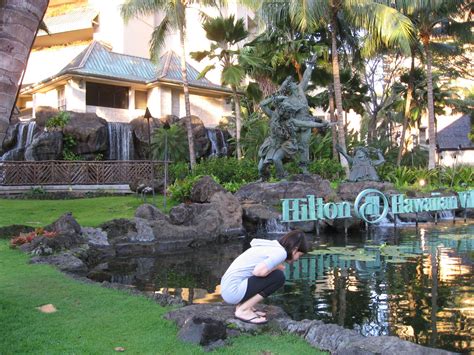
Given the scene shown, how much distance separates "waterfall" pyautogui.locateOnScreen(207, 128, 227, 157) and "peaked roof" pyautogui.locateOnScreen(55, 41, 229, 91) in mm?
3643

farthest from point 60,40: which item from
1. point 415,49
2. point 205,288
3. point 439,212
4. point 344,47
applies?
point 205,288

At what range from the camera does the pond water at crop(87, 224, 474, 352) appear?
216 inches

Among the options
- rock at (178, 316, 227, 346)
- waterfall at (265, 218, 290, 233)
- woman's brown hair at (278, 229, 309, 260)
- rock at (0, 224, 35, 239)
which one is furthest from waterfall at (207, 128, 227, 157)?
rock at (178, 316, 227, 346)

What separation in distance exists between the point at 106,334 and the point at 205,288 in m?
2.97

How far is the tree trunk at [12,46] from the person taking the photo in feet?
12.8

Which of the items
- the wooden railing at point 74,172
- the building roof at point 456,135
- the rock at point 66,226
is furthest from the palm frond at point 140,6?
the building roof at point 456,135

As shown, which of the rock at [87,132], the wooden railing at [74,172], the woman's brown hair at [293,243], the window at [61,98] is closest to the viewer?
the woman's brown hair at [293,243]

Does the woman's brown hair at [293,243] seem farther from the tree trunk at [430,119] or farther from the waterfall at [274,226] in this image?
the tree trunk at [430,119]

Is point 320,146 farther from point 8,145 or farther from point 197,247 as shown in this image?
point 8,145

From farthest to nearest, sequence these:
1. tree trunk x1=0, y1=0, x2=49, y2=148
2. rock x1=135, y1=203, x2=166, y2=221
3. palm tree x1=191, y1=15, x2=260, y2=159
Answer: palm tree x1=191, y1=15, x2=260, y2=159 → rock x1=135, y1=203, x2=166, y2=221 → tree trunk x1=0, y1=0, x2=49, y2=148

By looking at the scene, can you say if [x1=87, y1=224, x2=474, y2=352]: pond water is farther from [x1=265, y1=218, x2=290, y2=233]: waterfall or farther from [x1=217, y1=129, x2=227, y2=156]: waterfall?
[x1=217, y1=129, x2=227, y2=156]: waterfall

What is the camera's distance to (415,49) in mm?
27562

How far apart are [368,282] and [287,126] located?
9.37 metres

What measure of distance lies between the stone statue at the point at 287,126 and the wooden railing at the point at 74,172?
7.40 m
